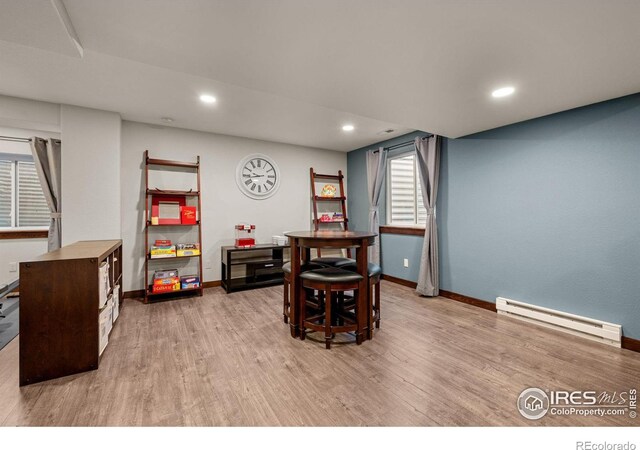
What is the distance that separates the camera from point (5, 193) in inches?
157

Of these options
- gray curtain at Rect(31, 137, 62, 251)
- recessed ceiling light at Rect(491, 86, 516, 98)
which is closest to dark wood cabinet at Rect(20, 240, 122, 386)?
gray curtain at Rect(31, 137, 62, 251)

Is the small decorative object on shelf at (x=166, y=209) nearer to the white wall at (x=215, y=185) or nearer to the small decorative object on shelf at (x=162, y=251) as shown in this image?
the white wall at (x=215, y=185)

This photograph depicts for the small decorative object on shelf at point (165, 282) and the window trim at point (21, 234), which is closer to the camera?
the small decorative object on shelf at point (165, 282)

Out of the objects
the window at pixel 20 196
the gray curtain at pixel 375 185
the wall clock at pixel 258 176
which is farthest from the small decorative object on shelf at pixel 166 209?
the gray curtain at pixel 375 185

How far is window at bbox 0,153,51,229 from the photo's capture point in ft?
13.1

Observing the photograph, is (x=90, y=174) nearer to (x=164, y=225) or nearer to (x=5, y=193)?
(x=164, y=225)

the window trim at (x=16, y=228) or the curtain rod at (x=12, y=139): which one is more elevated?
the curtain rod at (x=12, y=139)

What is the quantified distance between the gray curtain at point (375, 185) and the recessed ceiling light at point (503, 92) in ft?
7.44

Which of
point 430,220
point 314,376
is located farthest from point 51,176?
point 430,220

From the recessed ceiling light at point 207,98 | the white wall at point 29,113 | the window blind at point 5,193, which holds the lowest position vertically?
the window blind at point 5,193

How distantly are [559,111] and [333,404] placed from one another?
3.30m

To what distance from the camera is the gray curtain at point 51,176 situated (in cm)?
341

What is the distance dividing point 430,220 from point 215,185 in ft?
10.5
